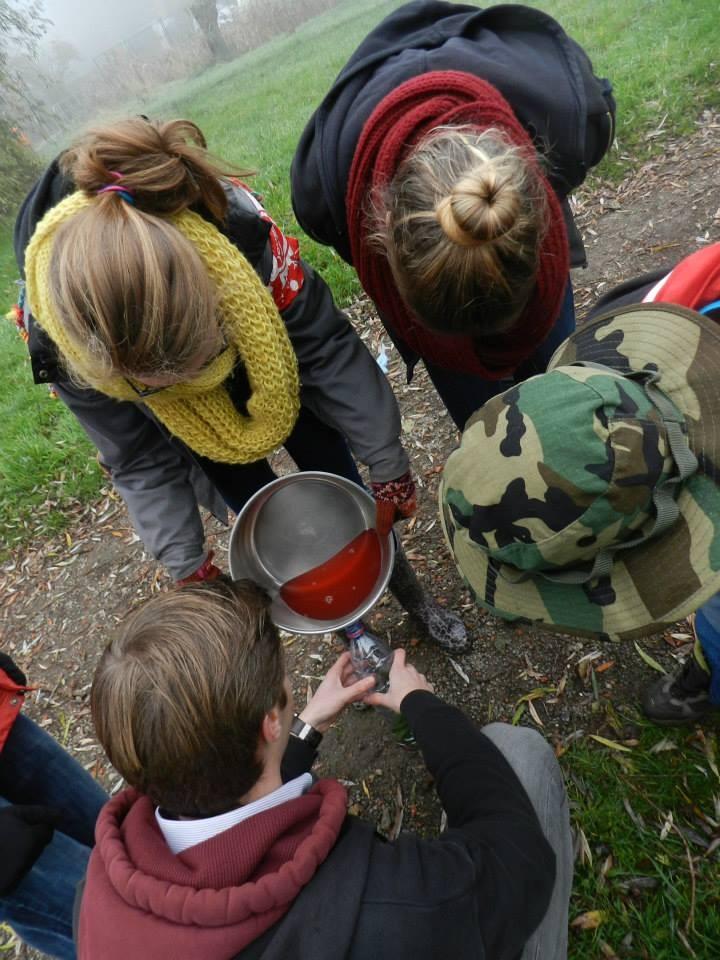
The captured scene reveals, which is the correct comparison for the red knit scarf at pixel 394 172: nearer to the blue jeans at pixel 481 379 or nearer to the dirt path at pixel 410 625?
the blue jeans at pixel 481 379

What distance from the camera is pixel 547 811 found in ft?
5.01

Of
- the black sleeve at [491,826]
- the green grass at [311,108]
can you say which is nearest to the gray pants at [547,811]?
the black sleeve at [491,826]

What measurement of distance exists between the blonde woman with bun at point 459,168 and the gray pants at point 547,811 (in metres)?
1.01

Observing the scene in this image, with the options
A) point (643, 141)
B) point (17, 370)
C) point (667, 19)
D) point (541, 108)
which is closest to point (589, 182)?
point (643, 141)

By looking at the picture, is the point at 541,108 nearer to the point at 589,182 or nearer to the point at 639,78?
the point at 589,182

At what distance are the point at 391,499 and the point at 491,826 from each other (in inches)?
37.2

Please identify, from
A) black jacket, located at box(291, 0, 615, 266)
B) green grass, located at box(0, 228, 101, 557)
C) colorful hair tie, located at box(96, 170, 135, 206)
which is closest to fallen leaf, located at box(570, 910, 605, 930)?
black jacket, located at box(291, 0, 615, 266)

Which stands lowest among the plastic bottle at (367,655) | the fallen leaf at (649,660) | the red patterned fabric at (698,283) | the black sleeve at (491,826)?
the fallen leaf at (649,660)

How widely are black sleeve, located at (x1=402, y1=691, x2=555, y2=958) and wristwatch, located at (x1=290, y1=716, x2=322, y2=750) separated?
374 mm

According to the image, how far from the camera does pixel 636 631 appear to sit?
1.29 metres

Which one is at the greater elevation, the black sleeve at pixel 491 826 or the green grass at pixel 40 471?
the black sleeve at pixel 491 826

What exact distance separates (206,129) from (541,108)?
476 inches

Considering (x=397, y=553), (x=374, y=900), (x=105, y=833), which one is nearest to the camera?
(x=374, y=900)

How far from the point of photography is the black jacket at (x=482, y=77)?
1501 mm
